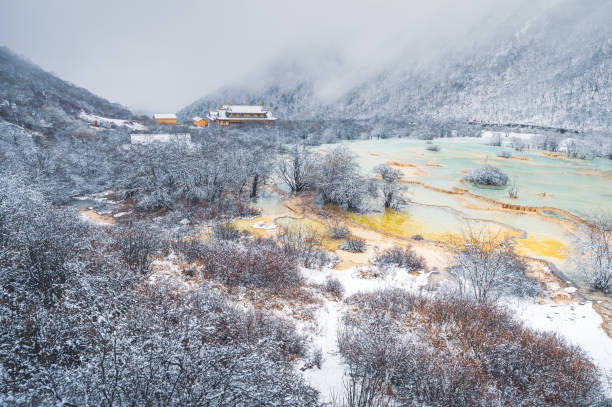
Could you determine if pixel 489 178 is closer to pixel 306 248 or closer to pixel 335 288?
pixel 306 248

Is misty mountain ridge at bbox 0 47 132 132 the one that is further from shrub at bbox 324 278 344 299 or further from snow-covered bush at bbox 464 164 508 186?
snow-covered bush at bbox 464 164 508 186

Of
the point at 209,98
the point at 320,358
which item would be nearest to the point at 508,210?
the point at 320,358

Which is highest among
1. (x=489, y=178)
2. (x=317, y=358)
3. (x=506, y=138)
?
(x=506, y=138)

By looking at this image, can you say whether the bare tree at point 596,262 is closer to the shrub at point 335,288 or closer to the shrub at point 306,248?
the shrub at point 335,288

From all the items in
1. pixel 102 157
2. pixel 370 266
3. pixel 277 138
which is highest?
pixel 277 138

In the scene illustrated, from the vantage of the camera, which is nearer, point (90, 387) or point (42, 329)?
point (90, 387)

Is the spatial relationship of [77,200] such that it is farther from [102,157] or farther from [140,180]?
[102,157]

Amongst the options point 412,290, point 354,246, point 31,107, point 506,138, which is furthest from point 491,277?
point 506,138
